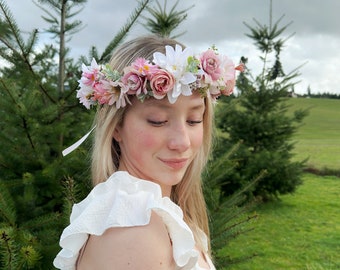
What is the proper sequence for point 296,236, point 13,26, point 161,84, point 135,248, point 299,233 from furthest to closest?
1. point 299,233
2. point 296,236
3. point 13,26
4. point 161,84
5. point 135,248

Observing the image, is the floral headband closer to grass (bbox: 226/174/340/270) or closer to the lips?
the lips

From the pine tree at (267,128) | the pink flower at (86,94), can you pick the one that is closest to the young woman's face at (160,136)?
the pink flower at (86,94)

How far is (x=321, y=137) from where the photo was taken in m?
27.0

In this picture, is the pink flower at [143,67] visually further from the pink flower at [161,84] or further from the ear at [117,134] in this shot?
the ear at [117,134]

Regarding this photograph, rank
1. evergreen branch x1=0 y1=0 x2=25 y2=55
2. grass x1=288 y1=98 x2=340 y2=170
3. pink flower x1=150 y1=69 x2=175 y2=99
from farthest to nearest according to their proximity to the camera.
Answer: grass x1=288 y1=98 x2=340 y2=170 < evergreen branch x1=0 y1=0 x2=25 y2=55 < pink flower x1=150 y1=69 x2=175 y2=99

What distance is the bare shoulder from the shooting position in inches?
44.8

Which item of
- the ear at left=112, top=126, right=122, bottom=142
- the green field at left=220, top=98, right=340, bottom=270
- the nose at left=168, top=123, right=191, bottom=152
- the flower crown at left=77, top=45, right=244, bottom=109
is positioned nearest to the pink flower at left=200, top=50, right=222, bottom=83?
the flower crown at left=77, top=45, right=244, bottom=109

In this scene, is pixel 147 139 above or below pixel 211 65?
below

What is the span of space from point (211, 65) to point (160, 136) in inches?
14.7

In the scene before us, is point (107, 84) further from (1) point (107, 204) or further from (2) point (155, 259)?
(2) point (155, 259)

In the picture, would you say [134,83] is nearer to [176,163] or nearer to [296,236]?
[176,163]

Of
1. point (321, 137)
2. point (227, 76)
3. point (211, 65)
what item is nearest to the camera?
point (211, 65)

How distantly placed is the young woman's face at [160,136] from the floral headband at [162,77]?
0.04m

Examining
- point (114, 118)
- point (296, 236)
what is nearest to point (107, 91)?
point (114, 118)
